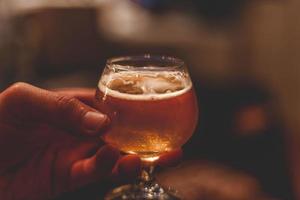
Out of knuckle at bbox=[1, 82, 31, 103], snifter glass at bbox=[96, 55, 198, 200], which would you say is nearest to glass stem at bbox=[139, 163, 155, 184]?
snifter glass at bbox=[96, 55, 198, 200]

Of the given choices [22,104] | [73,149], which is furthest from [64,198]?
[22,104]

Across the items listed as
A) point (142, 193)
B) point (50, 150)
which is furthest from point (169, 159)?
point (50, 150)

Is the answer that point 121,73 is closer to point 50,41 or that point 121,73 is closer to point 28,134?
point 28,134

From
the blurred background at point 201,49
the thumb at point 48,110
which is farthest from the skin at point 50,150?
the blurred background at point 201,49

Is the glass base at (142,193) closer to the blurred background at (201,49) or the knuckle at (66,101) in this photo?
the knuckle at (66,101)

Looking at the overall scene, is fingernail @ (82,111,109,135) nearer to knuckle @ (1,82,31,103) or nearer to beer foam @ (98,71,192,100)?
beer foam @ (98,71,192,100)

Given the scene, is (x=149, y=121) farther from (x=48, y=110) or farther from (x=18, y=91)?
(x=18, y=91)
